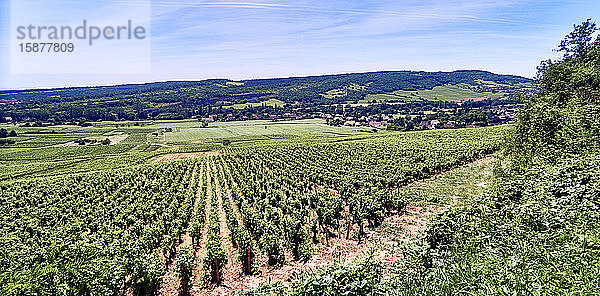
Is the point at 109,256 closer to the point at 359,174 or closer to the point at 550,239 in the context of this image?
the point at 550,239

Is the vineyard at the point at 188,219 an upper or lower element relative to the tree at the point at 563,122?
lower

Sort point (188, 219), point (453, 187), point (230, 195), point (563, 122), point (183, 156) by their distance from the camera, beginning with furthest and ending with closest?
point (183, 156), point (230, 195), point (453, 187), point (188, 219), point (563, 122)

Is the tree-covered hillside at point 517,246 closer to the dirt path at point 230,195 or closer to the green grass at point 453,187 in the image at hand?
the green grass at point 453,187

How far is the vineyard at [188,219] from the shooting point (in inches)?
446

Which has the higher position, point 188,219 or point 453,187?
point 453,187

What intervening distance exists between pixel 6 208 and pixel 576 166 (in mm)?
44720

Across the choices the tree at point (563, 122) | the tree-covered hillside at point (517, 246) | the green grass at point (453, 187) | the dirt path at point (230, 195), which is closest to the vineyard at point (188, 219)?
the dirt path at point (230, 195)

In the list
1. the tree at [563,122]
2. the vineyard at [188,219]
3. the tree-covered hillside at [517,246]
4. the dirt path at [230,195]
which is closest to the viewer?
the tree-covered hillside at [517,246]

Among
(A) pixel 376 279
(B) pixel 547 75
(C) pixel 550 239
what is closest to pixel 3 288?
(A) pixel 376 279

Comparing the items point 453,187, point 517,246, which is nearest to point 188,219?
point 517,246

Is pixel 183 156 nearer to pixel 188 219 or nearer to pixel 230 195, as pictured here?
pixel 230 195

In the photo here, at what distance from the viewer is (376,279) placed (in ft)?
24.0

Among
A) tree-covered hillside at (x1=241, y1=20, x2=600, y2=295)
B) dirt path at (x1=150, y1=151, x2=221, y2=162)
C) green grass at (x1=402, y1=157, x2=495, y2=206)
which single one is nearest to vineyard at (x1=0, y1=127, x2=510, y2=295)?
green grass at (x1=402, y1=157, x2=495, y2=206)

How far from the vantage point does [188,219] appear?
2189 centimetres
